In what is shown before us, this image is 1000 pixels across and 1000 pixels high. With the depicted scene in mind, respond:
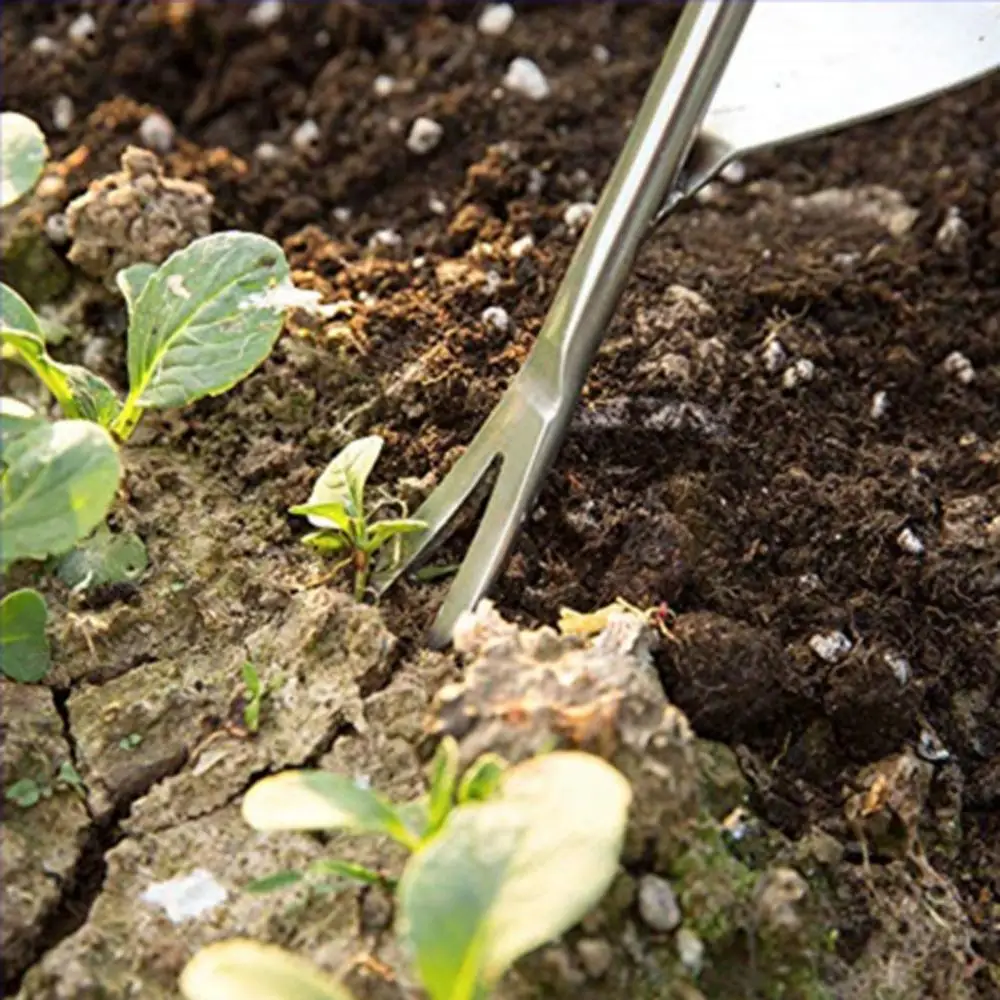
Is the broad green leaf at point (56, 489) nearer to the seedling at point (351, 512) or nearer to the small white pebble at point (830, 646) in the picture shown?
the seedling at point (351, 512)

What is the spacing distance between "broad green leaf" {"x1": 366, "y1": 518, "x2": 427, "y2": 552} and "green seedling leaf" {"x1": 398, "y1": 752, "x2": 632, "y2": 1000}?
369 mm

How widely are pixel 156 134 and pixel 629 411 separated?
2.41ft

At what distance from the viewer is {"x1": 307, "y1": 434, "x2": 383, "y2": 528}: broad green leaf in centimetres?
125

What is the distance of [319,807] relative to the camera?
99 cm

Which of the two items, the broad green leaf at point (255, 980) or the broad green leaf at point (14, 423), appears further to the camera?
the broad green leaf at point (14, 423)

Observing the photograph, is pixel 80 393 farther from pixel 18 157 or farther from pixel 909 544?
pixel 909 544

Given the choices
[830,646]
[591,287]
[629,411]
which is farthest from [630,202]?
[830,646]

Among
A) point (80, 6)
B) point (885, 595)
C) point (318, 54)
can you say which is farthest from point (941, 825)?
point (80, 6)

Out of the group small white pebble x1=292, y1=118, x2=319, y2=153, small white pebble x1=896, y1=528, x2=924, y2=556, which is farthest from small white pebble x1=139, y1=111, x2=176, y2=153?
small white pebble x1=896, y1=528, x2=924, y2=556

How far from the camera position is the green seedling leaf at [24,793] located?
1.16 m

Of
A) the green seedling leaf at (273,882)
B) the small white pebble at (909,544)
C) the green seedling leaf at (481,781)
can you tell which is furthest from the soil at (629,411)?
the green seedling leaf at (481,781)

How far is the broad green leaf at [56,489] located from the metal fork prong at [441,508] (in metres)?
0.26

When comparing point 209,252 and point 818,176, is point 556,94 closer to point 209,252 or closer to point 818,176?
point 818,176

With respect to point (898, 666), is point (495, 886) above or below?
above
